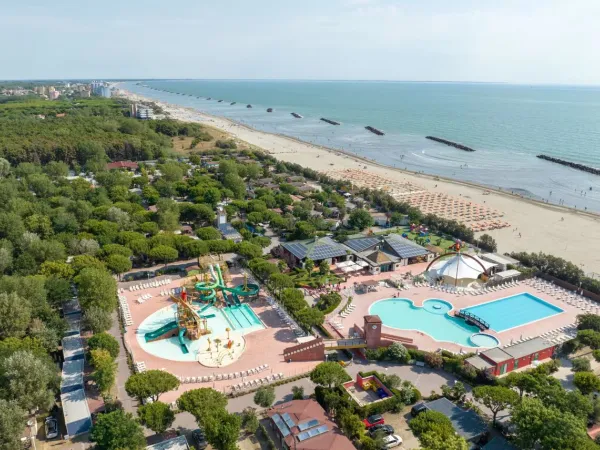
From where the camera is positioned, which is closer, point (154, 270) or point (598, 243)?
point (154, 270)

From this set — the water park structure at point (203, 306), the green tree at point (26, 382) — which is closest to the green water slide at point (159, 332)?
the water park structure at point (203, 306)

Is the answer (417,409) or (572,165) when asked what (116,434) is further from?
(572,165)

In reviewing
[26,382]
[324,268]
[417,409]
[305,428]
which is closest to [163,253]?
[324,268]

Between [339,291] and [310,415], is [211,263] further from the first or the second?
[310,415]

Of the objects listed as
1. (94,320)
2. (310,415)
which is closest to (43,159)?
(94,320)

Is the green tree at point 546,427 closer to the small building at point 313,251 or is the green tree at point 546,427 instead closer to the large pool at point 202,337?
the large pool at point 202,337

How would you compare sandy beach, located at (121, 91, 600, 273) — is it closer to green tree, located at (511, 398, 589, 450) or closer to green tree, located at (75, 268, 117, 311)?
green tree, located at (511, 398, 589, 450)

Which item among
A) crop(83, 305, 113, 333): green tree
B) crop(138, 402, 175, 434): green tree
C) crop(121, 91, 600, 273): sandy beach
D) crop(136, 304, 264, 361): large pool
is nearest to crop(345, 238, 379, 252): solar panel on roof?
crop(136, 304, 264, 361): large pool

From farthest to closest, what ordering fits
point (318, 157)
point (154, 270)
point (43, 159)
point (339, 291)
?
point (318, 157), point (43, 159), point (154, 270), point (339, 291)
